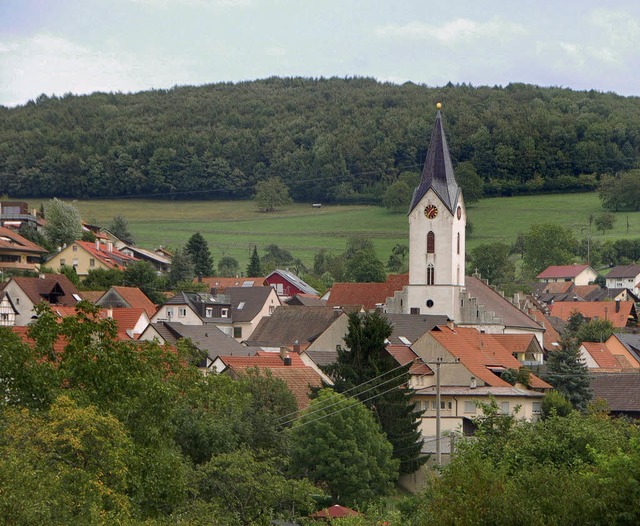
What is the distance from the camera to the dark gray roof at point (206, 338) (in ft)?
270

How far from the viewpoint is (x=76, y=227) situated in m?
148

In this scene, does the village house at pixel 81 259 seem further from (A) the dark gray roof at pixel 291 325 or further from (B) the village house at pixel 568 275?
(B) the village house at pixel 568 275

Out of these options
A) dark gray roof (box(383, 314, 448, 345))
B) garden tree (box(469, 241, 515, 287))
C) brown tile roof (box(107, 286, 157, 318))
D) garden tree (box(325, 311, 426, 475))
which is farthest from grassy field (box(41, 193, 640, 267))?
garden tree (box(325, 311, 426, 475))

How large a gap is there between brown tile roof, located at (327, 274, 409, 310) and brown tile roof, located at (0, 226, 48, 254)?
24.7 m

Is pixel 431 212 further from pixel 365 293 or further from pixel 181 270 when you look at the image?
pixel 181 270

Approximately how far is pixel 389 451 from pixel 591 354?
39.3 m

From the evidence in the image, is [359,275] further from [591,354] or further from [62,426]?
[62,426]

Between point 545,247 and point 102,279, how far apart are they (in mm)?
72049

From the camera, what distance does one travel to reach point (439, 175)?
10950cm

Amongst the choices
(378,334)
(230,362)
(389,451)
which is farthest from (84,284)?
(389,451)

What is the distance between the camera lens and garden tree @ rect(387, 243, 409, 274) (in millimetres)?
162363

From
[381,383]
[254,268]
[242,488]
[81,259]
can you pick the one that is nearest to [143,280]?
[81,259]

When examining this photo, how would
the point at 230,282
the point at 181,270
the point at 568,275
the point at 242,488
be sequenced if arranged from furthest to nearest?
the point at 568,275
the point at 230,282
the point at 181,270
the point at 242,488

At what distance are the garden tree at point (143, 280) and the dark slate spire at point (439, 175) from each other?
21377 mm
